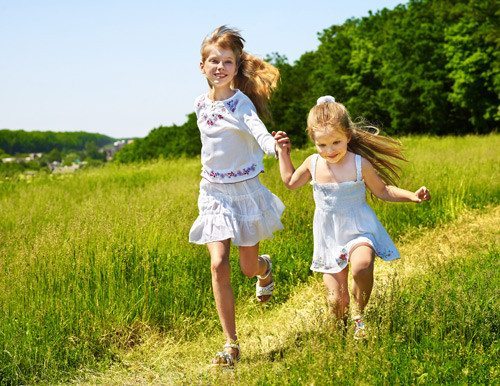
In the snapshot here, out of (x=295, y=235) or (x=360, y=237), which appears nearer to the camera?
(x=360, y=237)

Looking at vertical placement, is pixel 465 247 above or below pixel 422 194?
below

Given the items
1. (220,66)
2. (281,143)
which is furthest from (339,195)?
(220,66)

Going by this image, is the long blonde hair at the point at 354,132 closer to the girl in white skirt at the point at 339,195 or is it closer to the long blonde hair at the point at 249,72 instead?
the girl in white skirt at the point at 339,195

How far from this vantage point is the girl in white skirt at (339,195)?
A: 5082 millimetres

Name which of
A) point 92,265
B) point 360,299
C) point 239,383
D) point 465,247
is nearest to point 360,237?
point 360,299

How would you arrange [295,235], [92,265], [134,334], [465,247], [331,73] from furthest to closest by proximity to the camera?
[331,73] < [295,235] < [465,247] < [92,265] < [134,334]

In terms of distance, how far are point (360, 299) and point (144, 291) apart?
6.38 ft

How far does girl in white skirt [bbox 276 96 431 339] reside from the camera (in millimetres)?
5082

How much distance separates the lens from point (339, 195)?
16.9 ft

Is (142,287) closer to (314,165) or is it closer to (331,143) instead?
(314,165)

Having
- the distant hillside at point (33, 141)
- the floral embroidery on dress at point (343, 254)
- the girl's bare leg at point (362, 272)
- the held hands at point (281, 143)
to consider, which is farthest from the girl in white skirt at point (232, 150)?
the distant hillside at point (33, 141)

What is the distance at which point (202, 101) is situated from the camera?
228 inches

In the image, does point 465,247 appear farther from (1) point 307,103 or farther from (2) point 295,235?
(1) point 307,103

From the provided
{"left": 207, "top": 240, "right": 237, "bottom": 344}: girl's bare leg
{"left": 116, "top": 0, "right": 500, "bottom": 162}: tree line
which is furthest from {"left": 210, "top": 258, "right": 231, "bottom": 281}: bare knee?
{"left": 116, "top": 0, "right": 500, "bottom": 162}: tree line
